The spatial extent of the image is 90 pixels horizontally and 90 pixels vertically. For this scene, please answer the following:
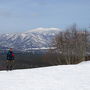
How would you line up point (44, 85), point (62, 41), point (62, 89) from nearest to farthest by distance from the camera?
point (62, 89) → point (44, 85) → point (62, 41)

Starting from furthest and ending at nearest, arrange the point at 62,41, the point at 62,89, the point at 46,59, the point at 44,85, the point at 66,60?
the point at 46,59, the point at 62,41, the point at 66,60, the point at 44,85, the point at 62,89

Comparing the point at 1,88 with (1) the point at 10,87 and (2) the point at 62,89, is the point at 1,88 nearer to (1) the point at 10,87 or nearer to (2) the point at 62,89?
(1) the point at 10,87

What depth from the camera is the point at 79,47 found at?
59562mm

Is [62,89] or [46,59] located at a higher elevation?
[62,89]

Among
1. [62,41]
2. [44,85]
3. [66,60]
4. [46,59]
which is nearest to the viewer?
[44,85]

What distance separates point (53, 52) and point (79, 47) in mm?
7018

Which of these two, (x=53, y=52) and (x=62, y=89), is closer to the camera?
(x=62, y=89)

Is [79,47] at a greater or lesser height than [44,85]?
lesser

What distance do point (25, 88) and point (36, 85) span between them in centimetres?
104

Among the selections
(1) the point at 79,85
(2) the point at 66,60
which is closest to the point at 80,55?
(2) the point at 66,60

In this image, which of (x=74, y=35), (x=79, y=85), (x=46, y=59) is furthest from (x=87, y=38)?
(x=79, y=85)

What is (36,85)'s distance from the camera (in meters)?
12.8

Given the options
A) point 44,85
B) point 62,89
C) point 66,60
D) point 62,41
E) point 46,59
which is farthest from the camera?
point 46,59

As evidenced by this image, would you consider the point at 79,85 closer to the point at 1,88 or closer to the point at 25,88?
the point at 25,88
